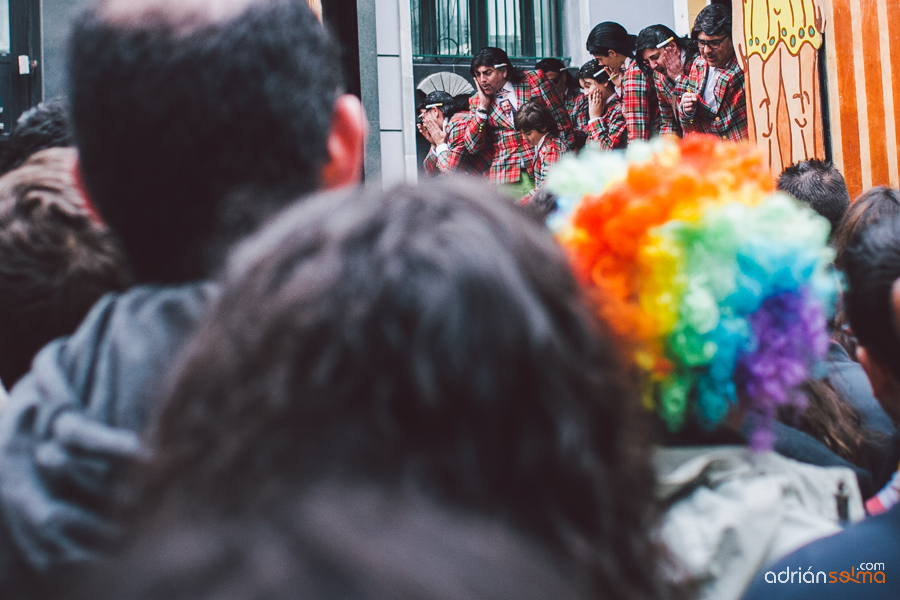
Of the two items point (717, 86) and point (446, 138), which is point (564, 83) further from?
point (717, 86)

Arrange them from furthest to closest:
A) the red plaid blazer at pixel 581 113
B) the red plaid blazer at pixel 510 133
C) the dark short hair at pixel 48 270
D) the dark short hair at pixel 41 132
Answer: the red plaid blazer at pixel 510 133
the red plaid blazer at pixel 581 113
the dark short hair at pixel 41 132
the dark short hair at pixel 48 270

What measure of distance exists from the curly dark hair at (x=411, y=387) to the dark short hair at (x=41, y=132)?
1648 mm

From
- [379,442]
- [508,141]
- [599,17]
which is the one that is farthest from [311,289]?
[599,17]

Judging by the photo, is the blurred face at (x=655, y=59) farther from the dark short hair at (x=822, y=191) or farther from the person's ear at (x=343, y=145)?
the person's ear at (x=343, y=145)

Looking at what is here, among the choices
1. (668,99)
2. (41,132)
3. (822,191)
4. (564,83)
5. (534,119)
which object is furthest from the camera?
(564,83)

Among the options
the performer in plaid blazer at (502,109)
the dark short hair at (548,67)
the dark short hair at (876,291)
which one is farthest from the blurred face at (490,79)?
the dark short hair at (876,291)

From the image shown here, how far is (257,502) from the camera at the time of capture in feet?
1.52

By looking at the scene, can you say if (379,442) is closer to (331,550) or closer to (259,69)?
(331,550)

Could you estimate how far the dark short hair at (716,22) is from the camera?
15.7 feet

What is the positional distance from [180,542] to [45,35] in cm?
621

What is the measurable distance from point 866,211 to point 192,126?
187 centimetres

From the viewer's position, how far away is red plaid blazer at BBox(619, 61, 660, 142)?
16.9ft

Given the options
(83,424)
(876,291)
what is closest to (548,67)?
(876,291)

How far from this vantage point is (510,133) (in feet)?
20.3
